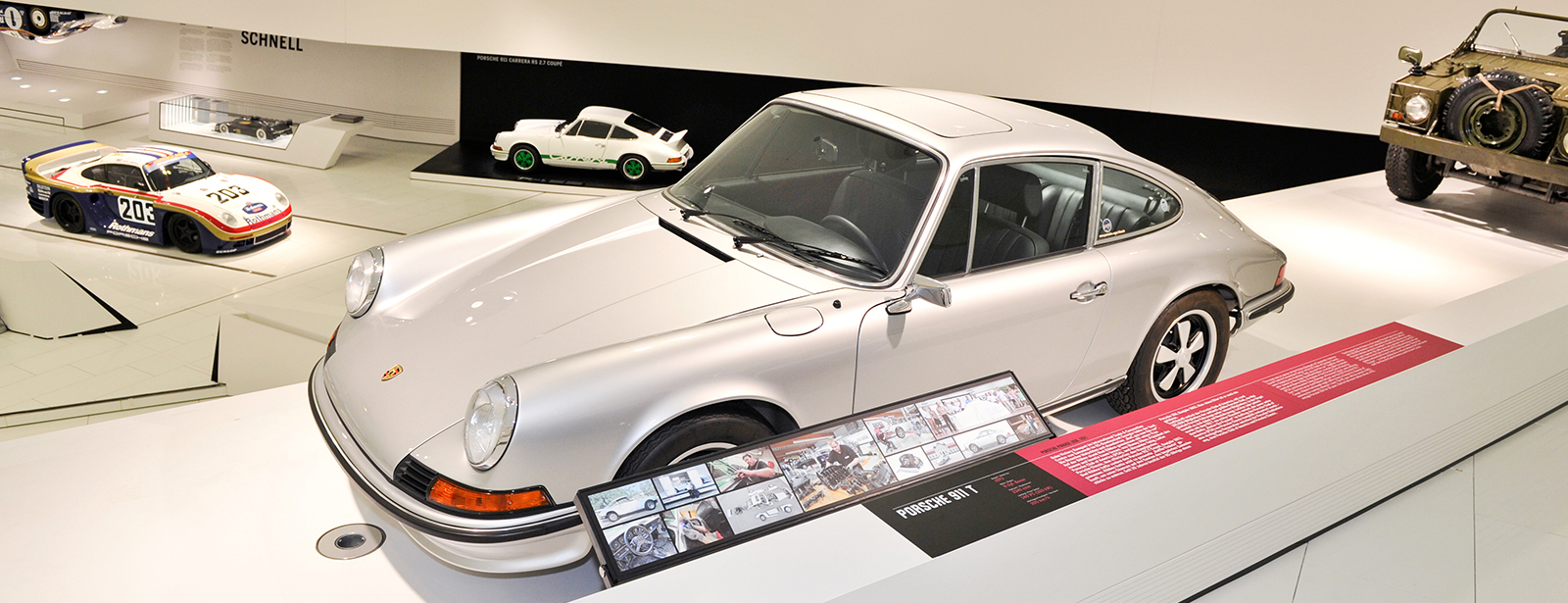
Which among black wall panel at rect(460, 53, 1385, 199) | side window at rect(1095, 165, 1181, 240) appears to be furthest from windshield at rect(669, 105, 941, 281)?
black wall panel at rect(460, 53, 1385, 199)

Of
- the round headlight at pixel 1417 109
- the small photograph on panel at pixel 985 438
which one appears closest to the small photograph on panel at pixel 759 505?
the small photograph on panel at pixel 985 438

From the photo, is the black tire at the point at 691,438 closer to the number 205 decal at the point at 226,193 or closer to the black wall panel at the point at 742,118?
the black wall panel at the point at 742,118

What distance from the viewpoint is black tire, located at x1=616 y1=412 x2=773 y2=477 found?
2154 mm

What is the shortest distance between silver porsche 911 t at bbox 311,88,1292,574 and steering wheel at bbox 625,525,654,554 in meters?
0.30

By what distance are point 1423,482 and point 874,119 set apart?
5.96 feet

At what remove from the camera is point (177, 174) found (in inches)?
365

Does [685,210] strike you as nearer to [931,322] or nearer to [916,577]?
[931,322]

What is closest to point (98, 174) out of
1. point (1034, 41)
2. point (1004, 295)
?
point (1034, 41)

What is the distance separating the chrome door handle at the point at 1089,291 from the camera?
2850 mm

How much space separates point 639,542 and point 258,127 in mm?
12081

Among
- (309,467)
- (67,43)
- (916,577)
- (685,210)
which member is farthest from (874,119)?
(67,43)

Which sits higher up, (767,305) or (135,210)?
(767,305)

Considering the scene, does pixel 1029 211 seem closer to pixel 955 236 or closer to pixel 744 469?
pixel 955 236

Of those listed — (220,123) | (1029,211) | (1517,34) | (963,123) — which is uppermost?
(1517,34)
